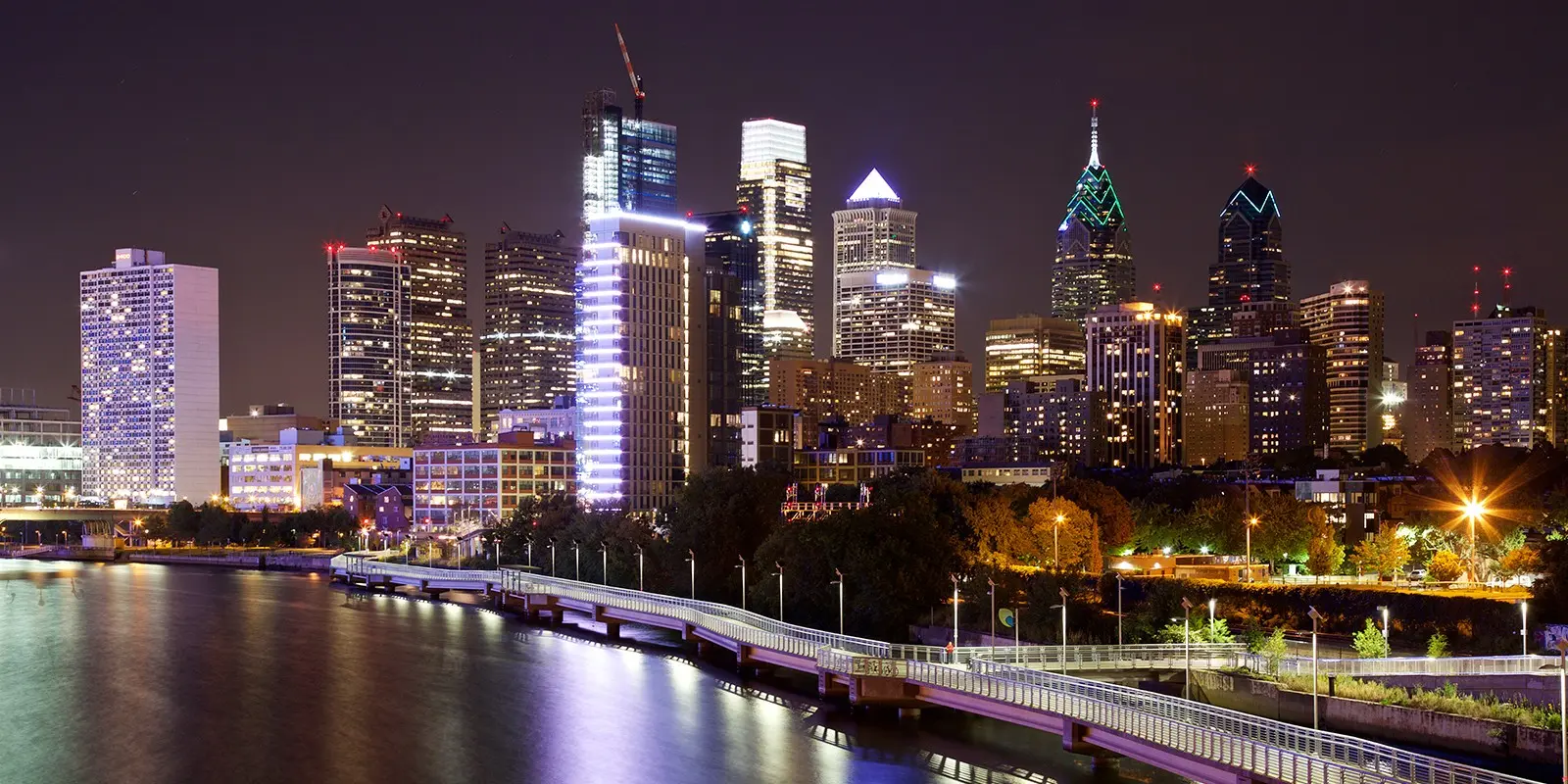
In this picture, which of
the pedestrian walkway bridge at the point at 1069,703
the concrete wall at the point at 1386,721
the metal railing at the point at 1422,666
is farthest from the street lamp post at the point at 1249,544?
the concrete wall at the point at 1386,721

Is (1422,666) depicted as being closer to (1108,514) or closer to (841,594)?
(841,594)

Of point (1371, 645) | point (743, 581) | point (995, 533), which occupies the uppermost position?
point (995, 533)

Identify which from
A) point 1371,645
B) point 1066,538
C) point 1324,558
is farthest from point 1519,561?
point 1066,538

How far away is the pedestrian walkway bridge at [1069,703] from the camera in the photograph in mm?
47031

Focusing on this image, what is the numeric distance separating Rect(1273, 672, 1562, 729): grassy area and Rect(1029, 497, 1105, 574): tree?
3897 cm

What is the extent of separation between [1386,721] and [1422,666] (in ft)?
19.3

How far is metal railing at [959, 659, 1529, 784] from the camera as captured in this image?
45.6 metres

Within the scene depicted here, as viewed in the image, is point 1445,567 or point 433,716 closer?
point 433,716

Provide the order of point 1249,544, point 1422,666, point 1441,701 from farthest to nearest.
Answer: point 1249,544
point 1422,666
point 1441,701

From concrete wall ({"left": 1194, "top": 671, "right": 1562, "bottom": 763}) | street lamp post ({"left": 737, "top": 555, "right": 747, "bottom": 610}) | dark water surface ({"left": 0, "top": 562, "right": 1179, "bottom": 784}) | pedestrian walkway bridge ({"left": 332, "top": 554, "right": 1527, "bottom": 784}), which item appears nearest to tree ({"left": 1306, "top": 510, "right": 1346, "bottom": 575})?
pedestrian walkway bridge ({"left": 332, "top": 554, "right": 1527, "bottom": 784})

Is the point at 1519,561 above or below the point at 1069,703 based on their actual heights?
above

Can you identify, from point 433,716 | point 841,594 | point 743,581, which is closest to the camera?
point 433,716

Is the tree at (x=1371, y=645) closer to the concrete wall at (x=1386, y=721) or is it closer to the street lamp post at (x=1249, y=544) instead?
the concrete wall at (x=1386, y=721)

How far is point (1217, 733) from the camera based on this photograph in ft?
167
